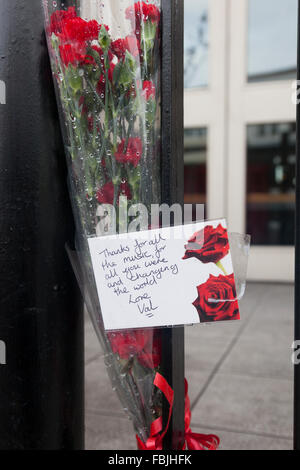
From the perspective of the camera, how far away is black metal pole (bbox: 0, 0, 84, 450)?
4.18 feet

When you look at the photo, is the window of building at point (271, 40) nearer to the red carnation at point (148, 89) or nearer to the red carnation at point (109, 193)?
the red carnation at point (148, 89)

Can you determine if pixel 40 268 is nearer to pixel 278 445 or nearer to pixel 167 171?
pixel 167 171

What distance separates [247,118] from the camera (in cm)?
834

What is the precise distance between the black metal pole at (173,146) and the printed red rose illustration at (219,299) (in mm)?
144

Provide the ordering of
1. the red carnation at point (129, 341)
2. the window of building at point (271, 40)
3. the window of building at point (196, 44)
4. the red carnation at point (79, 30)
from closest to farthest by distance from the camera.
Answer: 1. the red carnation at point (79, 30)
2. the red carnation at point (129, 341)
3. the window of building at point (271, 40)
4. the window of building at point (196, 44)

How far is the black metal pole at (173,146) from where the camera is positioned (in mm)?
1239

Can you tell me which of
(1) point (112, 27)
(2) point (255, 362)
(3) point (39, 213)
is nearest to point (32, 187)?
(3) point (39, 213)

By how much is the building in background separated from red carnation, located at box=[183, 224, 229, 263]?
23.9ft

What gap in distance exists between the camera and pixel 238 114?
8.37 m

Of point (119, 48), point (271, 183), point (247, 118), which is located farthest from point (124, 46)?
point (271, 183)

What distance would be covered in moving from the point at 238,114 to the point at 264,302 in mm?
3658

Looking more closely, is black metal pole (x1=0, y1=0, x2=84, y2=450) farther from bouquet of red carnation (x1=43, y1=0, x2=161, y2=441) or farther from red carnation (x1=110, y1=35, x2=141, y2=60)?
red carnation (x1=110, y1=35, x2=141, y2=60)

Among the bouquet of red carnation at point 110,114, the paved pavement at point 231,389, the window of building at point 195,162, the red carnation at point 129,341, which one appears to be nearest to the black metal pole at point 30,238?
the bouquet of red carnation at point 110,114

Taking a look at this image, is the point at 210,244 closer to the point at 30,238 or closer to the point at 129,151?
the point at 129,151
